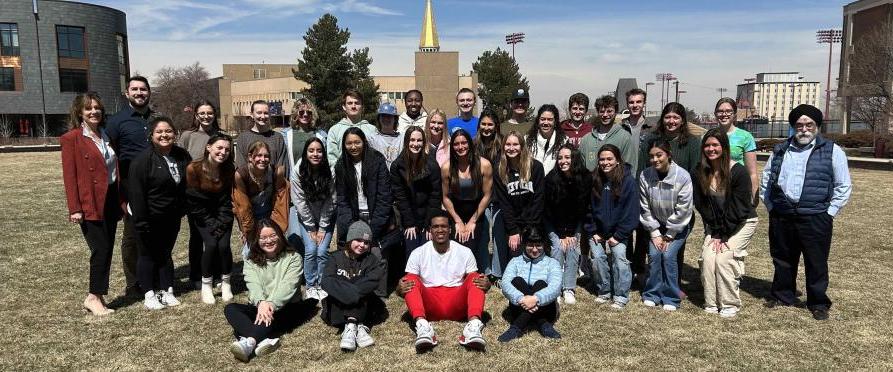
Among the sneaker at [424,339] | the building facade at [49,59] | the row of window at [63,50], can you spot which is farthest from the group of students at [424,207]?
the row of window at [63,50]

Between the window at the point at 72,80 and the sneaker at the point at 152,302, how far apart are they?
179 feet

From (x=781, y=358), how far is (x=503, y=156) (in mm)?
2871

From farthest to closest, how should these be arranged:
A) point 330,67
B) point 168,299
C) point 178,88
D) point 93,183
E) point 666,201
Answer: point 178,88
point 330,67
point 168,299
point 666,201
point 93,183

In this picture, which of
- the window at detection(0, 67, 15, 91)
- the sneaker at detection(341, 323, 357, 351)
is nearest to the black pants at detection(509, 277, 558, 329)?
the sneaker at detection(341, 323, 357, 351)

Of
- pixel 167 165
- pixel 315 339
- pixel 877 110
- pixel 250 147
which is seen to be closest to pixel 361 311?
pixel 315 339

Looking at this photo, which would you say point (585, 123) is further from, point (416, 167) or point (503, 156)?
point (416, 167)

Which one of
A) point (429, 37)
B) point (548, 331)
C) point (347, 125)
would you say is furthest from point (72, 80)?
point (548, 331)

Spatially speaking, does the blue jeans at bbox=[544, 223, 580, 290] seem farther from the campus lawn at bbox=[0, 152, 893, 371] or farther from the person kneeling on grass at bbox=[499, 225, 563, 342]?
the person kneeling on grass at bbox=[499, 225, 563, 342]

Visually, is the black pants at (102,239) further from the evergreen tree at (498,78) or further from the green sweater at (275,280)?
the evergreen tree at (498,78)

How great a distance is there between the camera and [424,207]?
18.6 feet

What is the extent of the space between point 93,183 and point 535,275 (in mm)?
4048

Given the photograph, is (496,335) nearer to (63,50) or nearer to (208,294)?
(208,294)

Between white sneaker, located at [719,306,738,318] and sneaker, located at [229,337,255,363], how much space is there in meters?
4.18

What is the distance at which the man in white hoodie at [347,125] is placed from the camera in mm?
6121
